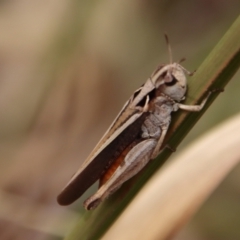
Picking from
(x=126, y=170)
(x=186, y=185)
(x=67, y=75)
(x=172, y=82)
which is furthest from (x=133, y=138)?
(x=67, y=75)

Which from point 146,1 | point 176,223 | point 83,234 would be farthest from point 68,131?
point 176,223

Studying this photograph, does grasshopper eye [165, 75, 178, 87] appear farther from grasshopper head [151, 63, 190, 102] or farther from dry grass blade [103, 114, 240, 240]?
dry grass blade [103, 114, 240, 240]

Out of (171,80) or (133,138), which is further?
(133,138)

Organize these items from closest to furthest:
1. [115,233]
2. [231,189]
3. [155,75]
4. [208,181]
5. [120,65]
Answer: [208,181] → [115,233] → [155,75] → [231,189] → [120,65]

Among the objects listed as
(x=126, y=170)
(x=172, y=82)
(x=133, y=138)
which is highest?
(x=172, y=82)

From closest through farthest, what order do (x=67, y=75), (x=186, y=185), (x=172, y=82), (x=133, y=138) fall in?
(x=186, y=185) → (x=172, y=82) → (x=133, y=138) → (x=67, y=75)

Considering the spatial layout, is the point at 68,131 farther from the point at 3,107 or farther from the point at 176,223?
the point at 176,223

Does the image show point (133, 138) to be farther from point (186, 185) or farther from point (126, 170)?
point (186, 185)
